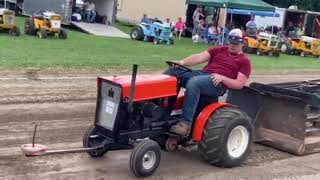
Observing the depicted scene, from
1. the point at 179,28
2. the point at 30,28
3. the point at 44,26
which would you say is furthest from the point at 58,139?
the point at 179,28

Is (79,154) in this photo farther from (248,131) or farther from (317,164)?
(317,164)

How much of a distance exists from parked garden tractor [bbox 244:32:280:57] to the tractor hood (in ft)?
63.1

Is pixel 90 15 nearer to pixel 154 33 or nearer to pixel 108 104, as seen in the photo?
pixel 154 33

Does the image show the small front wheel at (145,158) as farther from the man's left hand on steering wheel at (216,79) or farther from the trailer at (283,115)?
the trailer at (283,115)

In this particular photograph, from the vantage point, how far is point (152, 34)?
2420 cm

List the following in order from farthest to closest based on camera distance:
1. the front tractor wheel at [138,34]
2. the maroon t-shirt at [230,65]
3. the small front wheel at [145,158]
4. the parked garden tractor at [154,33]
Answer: the front tractor wheel at [138,34]
the parked garden tractor at [154,33]
the maroon t-shirt at [230,65]
the small front wheel at [145,158]

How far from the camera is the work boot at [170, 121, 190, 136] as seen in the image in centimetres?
616

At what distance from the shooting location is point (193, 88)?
6.16m

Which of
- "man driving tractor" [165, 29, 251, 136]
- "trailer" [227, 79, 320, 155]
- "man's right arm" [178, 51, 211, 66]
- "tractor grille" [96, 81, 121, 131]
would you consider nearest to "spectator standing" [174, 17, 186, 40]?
"trailer" [227, 79, 320, 155]

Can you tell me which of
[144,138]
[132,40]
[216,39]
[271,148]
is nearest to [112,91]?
[144,138]

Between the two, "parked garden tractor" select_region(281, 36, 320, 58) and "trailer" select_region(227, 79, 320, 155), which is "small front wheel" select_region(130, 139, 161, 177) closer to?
"trailer" select_region(227, 79, 320, 155)

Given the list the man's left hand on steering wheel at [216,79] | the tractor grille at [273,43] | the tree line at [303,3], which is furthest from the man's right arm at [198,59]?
the tree line at [303,3]

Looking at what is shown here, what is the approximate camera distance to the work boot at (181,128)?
6164mm

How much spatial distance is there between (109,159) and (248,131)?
62.0 inches
